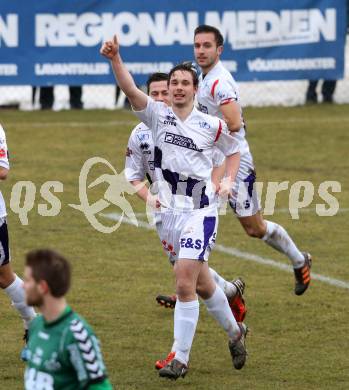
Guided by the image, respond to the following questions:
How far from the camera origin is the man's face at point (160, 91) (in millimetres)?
9602

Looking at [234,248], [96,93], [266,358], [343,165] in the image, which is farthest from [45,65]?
[266,358]

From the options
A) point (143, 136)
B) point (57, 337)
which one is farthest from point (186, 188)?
point (57, 337)

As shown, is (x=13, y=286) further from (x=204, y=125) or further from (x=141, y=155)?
(x=204, y=125)

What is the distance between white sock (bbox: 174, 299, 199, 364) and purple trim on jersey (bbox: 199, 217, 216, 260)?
381 millimetres

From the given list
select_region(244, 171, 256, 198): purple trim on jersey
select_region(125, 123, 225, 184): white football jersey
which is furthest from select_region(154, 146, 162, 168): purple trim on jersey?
select_region(244, 171, 256, 198): purple trim on jersey

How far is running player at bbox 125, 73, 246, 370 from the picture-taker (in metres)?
9.60

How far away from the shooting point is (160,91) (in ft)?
31.5

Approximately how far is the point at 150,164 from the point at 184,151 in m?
0.81

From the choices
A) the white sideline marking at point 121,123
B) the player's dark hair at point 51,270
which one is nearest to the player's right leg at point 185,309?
the player's dark hair at point 51,270

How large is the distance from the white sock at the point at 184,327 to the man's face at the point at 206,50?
2.70 meters

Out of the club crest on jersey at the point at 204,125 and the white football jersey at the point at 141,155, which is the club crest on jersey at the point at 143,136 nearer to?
the white football jersey at the point at 141,155

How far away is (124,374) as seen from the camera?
9.09 m

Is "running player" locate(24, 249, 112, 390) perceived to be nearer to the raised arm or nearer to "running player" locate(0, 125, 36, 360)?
the raised arm

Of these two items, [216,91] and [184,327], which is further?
[216,91]
